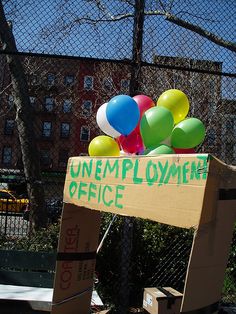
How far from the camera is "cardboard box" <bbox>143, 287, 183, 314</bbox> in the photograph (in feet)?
12.3

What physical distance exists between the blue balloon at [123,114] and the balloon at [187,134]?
299 millimetres

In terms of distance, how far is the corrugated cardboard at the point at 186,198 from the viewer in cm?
195

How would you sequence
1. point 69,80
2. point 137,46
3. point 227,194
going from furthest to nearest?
1. point 69,80
2. point 137,46
3. point 227,194

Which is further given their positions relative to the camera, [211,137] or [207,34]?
[211,137]

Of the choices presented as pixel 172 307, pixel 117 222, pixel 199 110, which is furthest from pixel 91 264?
pixel 199 110

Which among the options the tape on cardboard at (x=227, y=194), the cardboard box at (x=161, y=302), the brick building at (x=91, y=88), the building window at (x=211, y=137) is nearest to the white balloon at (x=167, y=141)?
the tape on cardboard at (x=227, y=194)

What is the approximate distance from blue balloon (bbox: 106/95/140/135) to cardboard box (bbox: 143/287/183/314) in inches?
63.6

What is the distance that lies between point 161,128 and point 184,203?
94 cm

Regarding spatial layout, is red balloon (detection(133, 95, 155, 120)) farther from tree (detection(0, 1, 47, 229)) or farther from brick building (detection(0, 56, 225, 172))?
brick building (detection(0, 56, 225, 172))

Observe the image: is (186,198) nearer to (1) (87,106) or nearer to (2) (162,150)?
(2) (162,150)

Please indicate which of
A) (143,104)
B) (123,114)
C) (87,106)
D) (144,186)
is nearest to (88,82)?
(87,106)

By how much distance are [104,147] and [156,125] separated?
0.51 m

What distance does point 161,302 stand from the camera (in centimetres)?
378

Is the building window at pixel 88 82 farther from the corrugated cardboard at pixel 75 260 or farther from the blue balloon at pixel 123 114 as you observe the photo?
the blue balloon at pixel 123 114
